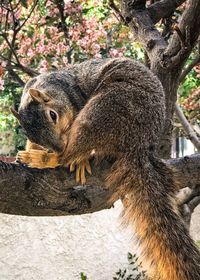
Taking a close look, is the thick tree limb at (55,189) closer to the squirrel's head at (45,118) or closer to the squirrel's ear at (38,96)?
the squirrel's head at (45,118)

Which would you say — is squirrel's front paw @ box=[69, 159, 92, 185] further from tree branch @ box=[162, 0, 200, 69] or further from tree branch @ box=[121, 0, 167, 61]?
tree branch @ box=[121, 0, 167, 61]

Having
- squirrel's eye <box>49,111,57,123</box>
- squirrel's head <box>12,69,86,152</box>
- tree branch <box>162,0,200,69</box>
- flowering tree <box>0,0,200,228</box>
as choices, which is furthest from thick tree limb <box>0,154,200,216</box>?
tree branch <box>162,0,200,69</box>

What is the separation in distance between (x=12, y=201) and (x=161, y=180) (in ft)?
1.37

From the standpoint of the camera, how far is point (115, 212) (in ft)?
13.1

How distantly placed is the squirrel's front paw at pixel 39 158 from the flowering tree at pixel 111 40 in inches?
6.0

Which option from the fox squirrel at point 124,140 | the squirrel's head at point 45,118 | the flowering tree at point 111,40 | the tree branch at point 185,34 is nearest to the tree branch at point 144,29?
the flowering tree at point 111,40

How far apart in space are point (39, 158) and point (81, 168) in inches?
7.0

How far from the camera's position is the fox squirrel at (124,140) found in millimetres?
1379

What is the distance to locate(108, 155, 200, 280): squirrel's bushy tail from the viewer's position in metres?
1.33

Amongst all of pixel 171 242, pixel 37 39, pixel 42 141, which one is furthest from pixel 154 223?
pixel 37 39

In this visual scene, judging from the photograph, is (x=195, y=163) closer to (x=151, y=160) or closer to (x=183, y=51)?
(x=151, y=160)

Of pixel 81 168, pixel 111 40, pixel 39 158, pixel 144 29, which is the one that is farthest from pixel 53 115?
pixel 111 40

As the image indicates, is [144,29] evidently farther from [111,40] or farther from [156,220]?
[156,220]

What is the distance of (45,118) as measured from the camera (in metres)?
1.79
